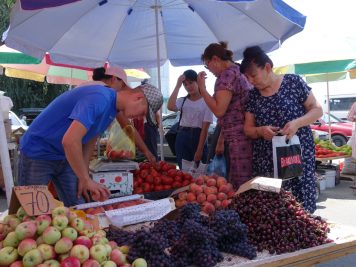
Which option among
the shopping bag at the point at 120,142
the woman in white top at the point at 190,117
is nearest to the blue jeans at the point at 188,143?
the woman in white top at the point at 190,117

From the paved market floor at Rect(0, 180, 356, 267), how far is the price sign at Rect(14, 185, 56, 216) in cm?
330

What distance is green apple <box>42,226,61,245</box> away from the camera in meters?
1.89

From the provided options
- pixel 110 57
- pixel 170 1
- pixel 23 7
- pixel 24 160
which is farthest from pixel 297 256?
pixel 110 57

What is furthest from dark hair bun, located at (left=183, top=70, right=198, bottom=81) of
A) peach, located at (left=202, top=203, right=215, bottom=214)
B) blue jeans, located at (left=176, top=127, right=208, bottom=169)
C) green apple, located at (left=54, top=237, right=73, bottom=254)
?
green apple, located at (left=54, top=237, right=73, bottom=254)

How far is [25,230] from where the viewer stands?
6.30ft

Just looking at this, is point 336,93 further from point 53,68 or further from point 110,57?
point 110,57

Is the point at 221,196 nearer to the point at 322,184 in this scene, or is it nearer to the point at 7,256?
the point at 7,256

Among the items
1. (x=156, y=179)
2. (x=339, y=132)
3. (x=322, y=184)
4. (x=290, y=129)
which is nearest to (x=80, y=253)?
(x=290, y=129)

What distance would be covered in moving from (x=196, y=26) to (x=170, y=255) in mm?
4030

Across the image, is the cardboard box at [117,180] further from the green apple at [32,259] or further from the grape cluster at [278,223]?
the green apple at [32,259]

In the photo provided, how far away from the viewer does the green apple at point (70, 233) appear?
6.37 ft

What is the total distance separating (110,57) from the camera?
6098 mm

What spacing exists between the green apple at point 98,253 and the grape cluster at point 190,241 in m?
0.20

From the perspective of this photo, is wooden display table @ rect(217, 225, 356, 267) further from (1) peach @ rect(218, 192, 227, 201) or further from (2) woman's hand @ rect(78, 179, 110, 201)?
(2) woman's hand @ rect(78, 179, 110, 201)
